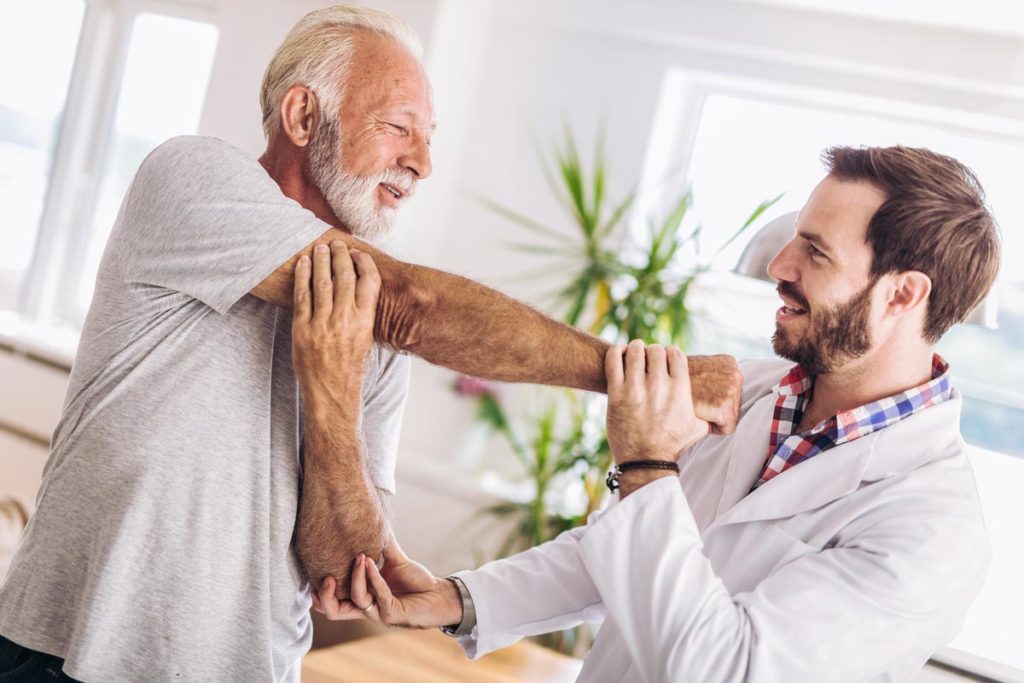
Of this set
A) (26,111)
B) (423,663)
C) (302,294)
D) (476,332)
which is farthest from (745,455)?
(26,111)

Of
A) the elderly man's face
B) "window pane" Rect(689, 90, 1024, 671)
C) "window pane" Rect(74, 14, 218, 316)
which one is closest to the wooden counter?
"window pane" Rect(689, 90, 1024, 671)

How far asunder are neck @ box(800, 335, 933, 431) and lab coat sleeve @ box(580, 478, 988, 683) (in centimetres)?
27

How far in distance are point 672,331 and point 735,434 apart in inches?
57.6

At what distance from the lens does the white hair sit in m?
1.46

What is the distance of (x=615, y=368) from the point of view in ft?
4.25

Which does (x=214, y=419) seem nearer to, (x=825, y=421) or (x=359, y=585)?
(x=359, y=585)

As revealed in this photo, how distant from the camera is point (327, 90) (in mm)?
1467

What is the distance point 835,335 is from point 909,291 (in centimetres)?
12

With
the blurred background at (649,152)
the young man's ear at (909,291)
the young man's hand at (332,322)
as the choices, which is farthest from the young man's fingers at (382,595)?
the blurred background at (649,152)

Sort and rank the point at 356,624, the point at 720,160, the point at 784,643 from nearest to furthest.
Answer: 1. the point at 784,643
2. the point at 356,624
3. the point at 720,160

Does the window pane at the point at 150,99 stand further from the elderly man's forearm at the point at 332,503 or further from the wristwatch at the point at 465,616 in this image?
the elderly man's forearm at the point at 332,503

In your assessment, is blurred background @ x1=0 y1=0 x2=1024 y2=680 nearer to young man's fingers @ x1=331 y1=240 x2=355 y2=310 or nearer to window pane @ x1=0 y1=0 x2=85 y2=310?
window pane @ x1=0 y1=0 x2=85 y2=310

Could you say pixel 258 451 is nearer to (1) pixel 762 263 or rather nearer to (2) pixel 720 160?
(1) pixel 762 263

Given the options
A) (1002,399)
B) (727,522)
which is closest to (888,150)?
(727,522)
